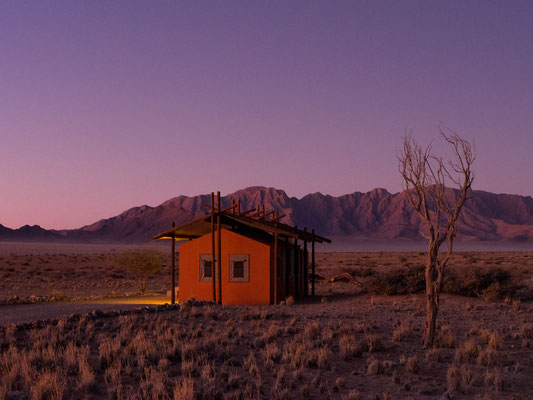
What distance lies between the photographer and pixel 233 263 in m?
22.7

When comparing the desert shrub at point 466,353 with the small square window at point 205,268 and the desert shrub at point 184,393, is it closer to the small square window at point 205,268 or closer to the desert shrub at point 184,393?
the desert shrub at point 184,393

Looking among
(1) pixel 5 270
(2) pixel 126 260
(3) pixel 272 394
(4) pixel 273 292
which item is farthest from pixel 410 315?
(1) pixel 5 270

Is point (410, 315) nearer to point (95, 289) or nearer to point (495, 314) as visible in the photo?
point (495, 314)

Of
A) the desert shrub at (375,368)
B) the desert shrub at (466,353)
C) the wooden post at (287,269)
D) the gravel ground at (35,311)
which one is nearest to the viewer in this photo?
the desert shrub at (375,368)

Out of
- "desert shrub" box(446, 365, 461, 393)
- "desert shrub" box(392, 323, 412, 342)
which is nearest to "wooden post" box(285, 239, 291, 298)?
"desert shrub" box(392, 323, 412, 342)

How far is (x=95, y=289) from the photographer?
35.8m

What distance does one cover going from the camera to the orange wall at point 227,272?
22.2 m

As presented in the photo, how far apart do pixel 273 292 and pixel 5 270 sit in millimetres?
35317

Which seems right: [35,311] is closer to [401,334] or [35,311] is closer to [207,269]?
[207,269]

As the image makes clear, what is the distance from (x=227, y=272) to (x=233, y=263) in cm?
46

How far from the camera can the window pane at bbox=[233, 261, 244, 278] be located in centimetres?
2262

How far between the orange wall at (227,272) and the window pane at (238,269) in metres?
0.30

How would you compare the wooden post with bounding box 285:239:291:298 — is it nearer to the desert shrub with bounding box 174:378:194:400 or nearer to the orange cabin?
the orange cabin

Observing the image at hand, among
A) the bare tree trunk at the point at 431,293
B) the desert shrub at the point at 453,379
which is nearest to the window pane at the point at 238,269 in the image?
the bare tree trunk at the point at 431,293
